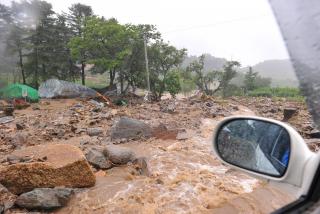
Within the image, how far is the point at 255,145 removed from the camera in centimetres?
145

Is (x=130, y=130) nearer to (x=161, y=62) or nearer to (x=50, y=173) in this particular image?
(x=50, y=173)

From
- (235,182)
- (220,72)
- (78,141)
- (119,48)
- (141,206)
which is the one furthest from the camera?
(220,72)

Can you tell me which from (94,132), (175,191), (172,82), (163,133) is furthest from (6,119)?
(172,82)

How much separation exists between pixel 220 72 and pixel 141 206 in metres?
31.5

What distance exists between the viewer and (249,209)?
3.55 meters

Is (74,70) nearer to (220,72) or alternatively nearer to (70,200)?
(220,72)

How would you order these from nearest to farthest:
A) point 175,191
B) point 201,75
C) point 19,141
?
point 175,191
point 19,141
point 201,75

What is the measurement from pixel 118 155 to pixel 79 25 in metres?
27.5

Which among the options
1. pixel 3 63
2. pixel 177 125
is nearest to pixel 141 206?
pixel 177 125

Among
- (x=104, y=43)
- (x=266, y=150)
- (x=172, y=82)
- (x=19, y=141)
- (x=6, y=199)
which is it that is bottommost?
(x=19, y=141)

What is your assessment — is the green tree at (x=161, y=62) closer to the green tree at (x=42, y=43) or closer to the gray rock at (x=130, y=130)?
the green tree at (x=42, y=43)

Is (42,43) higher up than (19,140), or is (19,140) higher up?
(42,43)

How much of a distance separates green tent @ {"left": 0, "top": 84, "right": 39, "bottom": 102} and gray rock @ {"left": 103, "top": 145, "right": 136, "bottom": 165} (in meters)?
20.8

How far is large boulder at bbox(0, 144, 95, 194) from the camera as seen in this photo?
447 cm
